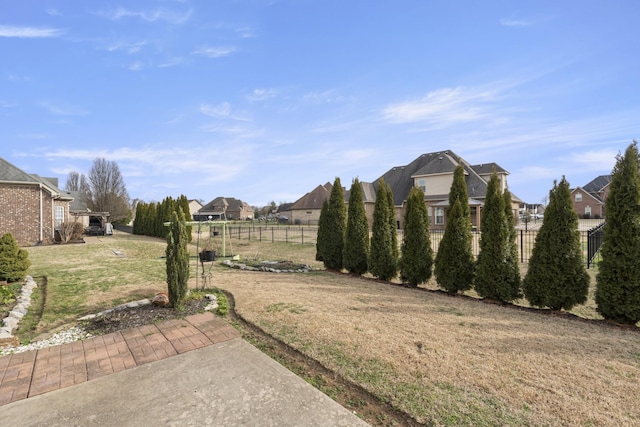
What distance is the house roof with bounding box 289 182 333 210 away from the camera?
150ft

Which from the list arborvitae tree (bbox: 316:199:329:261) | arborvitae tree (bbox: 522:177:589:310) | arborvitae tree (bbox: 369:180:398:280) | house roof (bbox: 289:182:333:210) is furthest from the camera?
house roof (bbox: 289:182:333:210)

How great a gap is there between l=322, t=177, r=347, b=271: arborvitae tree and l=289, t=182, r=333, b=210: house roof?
34031mm

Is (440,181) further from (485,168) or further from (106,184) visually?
(106,184)

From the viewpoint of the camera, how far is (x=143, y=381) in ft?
10.2

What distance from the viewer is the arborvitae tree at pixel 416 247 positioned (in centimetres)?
793

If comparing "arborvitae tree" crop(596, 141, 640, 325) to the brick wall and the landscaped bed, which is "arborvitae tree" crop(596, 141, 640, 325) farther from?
the brick wall

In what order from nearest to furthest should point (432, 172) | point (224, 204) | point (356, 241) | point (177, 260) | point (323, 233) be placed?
point (177, 260) < point (356, 241) < point (323, 233) < point (432, 172) < point (224, 204)

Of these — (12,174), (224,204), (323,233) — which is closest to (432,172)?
(323,233)

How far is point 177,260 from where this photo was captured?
520 centimetres

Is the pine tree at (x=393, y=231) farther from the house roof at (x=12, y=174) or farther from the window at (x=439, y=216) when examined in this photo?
the house roof at (x=12, y=174)

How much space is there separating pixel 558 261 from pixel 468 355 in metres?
3.55

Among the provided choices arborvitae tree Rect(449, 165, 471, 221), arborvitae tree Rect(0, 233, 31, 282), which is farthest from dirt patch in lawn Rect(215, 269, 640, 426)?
arborvitae tree Rect(0, 233, 31, 282)

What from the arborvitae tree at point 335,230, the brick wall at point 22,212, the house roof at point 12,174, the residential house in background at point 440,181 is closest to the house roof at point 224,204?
the residential house in background at point 440,181

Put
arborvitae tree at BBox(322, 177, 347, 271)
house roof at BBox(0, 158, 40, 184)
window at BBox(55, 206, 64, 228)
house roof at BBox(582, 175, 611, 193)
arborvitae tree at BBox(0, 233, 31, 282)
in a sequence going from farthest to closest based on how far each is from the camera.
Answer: house roof at BBox(582, 175, 611, 193) < window at BBox(55, 206, 64, 228) < house roof at BBox(0, 158, 40, 184) < arborvitae tree at BBox(322, 177, 347, 271) < arborvitae tree at BBox(0, 233, 31, 282)
